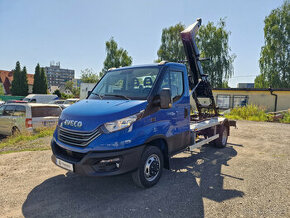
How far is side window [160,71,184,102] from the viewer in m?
4.31

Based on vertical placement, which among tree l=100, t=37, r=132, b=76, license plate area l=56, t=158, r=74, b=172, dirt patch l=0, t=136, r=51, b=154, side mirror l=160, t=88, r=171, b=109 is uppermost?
tree l=100, t=37, r=132, b=76

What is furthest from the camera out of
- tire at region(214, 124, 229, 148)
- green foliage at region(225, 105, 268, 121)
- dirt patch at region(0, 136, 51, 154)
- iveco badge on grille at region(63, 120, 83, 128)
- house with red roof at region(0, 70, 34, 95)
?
house with red roof at region(0, 70, 34, 95)

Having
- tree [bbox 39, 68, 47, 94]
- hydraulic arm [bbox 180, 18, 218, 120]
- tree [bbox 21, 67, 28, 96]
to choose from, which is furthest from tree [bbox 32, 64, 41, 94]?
hydraulic arm [bbox 180, 18, 218, 120]

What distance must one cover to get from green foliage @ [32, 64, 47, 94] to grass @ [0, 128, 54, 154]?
48.4 meters

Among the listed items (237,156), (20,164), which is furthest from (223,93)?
(20,164)

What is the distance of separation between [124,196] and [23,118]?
6233mm

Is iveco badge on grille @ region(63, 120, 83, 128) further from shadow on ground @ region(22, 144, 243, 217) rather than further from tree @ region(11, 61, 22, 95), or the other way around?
tree @ region(11, 61, 22, 95)

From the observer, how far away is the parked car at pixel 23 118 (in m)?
7.88

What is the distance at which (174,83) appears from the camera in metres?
4.54

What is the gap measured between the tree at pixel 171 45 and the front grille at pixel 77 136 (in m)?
34.9

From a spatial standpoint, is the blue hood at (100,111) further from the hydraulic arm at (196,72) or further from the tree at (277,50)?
the tree at (277,50)

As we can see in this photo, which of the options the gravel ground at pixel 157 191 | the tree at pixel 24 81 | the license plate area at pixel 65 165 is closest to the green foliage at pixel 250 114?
the gravel ground at pixel 157 191

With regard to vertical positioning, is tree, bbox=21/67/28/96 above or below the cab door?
above

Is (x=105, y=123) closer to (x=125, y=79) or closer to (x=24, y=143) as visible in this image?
(x=125, y=79)
